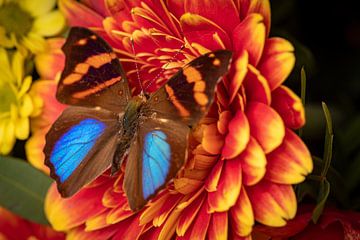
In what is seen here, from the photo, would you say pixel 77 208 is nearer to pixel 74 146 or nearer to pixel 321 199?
pixel 74 146

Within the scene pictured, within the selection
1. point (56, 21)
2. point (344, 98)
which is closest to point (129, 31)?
point (56, 21)

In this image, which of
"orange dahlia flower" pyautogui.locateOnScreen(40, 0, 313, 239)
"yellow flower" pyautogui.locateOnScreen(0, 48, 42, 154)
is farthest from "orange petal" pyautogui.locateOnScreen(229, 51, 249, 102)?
"yellow flower" pyautogui.locateOnScreen(0, 48, 42, 154)

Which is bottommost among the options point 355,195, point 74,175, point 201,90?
point 355,195

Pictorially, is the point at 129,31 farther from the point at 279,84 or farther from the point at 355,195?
the point at 355,195

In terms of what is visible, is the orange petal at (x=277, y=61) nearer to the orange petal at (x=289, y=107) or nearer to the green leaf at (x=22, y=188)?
the orange petal at (x=289, y=107)

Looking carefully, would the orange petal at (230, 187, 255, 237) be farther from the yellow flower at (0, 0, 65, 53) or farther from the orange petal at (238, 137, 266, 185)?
the yellow flower at (0, 0, 65, 53)

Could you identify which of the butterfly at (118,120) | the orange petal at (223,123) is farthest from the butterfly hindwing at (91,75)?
the orange petal at (223,123)

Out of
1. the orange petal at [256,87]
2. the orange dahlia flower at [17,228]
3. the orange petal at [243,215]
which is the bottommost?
the orange dahlia flower at [17,228]
